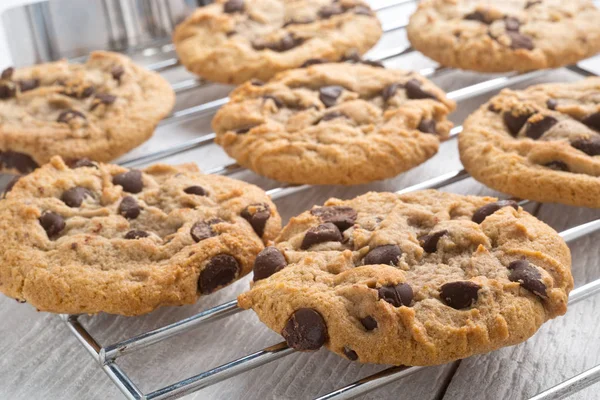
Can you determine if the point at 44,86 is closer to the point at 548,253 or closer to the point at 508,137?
the point at 508,137

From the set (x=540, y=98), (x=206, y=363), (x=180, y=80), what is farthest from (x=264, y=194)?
(x=180, y=80)

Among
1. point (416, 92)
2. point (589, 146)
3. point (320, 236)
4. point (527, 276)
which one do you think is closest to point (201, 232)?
point (320, 236)

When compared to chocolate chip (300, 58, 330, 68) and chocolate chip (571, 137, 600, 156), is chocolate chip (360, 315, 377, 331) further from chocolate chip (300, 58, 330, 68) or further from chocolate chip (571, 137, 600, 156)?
chocolate chip (300, 58, 330, 68)

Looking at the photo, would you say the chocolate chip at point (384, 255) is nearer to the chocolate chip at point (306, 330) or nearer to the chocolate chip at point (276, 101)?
the chocolate chip at point (306, 330)

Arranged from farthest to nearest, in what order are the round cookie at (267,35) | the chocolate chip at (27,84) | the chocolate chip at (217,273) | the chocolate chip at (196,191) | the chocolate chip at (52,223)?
the round cookie at (267,35)
the chocolate chip at (27,84)
the chocolate chip at (196,191)
the chocolate chip at (52,223)
the chocolate chip at (217,273)

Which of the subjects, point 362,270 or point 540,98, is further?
point 540,98

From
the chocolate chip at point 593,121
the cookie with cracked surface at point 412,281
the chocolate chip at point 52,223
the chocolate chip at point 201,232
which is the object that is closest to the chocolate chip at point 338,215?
the cookie with cracked surface at point 412,281

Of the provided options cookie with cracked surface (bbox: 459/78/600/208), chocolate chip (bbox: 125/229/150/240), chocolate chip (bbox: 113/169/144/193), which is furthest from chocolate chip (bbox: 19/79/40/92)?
cookie with cracked surface (bbox: 459/78/600/208)
